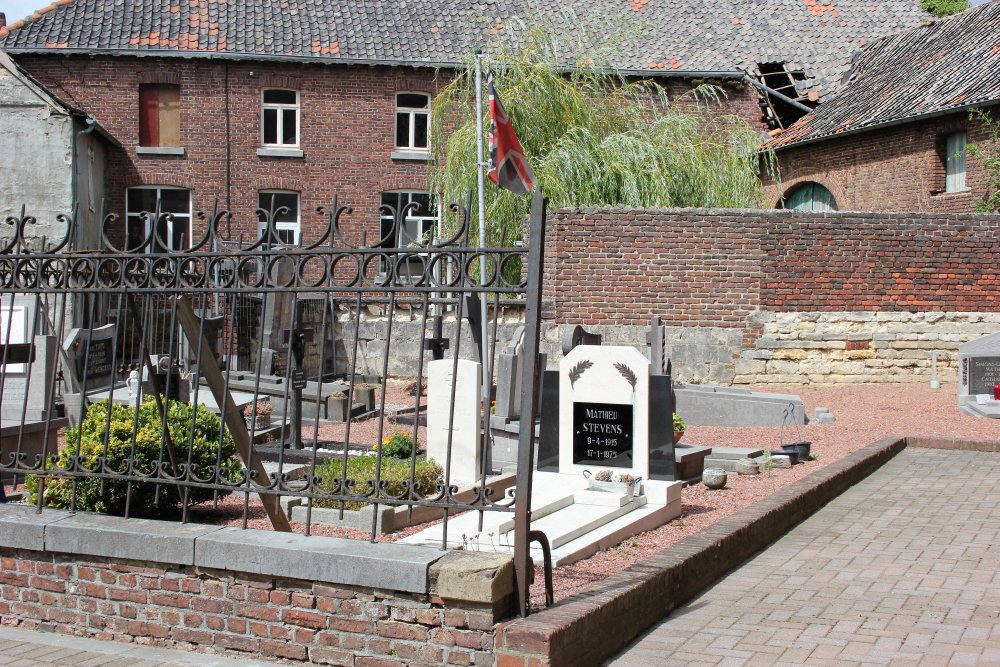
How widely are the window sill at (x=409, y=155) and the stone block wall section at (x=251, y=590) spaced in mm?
21532

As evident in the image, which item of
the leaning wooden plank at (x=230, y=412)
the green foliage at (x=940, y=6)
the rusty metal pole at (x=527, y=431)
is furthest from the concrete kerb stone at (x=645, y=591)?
the green foliage at (x=940, y=6)

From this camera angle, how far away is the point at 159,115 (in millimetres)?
26328

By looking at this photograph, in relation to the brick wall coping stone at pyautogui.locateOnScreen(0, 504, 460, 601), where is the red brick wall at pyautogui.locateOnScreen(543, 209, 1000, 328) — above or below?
above

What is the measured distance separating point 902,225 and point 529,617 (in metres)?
14.6

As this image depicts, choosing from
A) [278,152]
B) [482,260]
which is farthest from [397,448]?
[278,152]

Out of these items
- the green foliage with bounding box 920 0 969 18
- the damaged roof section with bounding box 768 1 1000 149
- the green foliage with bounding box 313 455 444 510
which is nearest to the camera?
the green foliage with bounding box 313 455 444 510

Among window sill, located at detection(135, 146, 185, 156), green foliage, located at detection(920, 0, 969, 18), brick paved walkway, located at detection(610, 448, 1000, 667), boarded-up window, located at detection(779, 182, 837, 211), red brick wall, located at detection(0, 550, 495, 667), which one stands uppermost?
green foliage, located at detection(920, 0, 969, 18)

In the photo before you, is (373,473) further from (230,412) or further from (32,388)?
(32,388)

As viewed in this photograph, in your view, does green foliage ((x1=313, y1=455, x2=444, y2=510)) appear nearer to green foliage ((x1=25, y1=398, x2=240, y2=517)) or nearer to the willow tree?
green foliage ((x1=25, y1=398, x2=240, y2=517))

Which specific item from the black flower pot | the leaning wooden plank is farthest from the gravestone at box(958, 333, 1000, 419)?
Result: the leaning wooden plank

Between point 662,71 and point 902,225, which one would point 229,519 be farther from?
point 662,71

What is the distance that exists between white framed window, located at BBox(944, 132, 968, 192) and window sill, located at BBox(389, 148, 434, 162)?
39.6 ft

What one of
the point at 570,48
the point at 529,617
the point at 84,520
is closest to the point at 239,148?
the point at 570,48

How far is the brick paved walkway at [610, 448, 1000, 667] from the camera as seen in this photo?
5.07m
